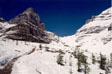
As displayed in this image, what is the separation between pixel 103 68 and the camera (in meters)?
41.1

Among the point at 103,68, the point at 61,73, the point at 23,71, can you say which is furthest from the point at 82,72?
the point at 23,71

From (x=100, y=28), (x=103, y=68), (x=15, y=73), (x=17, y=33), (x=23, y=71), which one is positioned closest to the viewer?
(x=15, y=73)

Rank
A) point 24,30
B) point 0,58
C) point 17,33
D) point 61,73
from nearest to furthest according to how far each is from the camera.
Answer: point 0,58 < point 61,73 < point 17,33 < point 24,30

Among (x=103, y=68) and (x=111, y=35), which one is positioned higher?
(x=111, y=35)

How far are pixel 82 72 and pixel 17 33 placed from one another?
71359 millimetres

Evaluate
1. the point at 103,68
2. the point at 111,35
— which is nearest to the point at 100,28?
the point at 111,35

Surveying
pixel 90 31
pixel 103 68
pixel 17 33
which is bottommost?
pixel 103 68

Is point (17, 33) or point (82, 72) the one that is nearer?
point (82, 72)

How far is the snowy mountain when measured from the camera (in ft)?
79.2

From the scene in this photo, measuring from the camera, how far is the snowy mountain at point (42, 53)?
24.1 meters

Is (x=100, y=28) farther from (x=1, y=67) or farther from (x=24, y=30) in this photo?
(x=1, y=67)

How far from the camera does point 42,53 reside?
40.5 metres

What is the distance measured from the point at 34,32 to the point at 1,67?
298 feet

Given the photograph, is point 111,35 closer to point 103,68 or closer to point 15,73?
point 103,68
